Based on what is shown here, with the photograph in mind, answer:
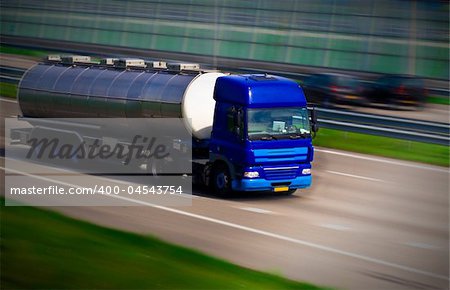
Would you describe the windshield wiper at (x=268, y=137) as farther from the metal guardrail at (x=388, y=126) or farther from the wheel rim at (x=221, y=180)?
the metal guardrail at (x=388, y=126)

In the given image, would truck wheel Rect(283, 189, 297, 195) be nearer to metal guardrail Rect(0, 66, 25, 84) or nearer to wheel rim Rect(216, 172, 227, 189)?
wheel rim Rect(216, 172, 227, 189)

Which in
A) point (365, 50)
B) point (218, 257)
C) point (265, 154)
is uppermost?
point (365, 50)

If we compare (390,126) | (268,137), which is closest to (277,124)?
(268,137)

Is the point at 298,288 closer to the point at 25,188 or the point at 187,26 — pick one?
the point at 25,188

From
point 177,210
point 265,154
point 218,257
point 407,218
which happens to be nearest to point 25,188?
point 177,210

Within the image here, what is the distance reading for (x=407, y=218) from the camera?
Result: 19.0 meters

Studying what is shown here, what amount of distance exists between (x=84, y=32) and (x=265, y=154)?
130ft

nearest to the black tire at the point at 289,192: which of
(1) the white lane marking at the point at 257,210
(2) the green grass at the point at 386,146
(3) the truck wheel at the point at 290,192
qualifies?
(3) the truck wheel at the point at 290,192

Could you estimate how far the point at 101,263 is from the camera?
1268 centimetres

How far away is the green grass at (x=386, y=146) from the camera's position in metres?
26.9

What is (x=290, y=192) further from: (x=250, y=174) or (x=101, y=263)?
(x=101, y=263)

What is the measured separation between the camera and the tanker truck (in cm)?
1977

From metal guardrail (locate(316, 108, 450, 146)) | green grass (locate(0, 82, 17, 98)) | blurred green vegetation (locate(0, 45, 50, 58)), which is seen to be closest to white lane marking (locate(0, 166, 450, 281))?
metal guardrail (locate(316, 108, 450, 146))

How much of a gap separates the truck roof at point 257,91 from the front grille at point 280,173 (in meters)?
1.42
